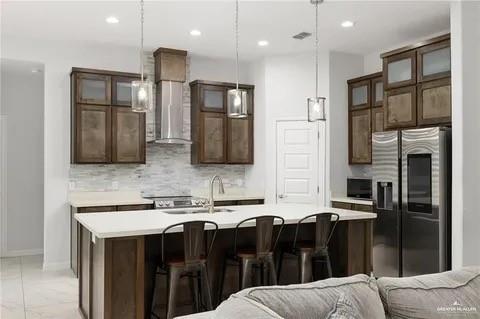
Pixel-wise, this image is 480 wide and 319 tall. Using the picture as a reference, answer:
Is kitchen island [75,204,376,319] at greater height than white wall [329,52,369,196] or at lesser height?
lesser

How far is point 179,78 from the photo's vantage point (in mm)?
6277

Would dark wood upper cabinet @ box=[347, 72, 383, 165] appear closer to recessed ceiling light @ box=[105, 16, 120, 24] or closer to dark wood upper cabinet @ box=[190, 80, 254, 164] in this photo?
dark wood upper cabinet @ box=[190, 80, 254, 164]

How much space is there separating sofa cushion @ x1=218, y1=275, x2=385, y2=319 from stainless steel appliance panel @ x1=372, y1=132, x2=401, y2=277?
3.08 meters

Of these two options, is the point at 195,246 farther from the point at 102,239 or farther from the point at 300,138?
the point at 300,138

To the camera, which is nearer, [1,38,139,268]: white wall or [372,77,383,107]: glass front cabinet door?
[1,38,139,268]: white wall

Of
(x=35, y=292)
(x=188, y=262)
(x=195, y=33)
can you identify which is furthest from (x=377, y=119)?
(x=35, y=292)

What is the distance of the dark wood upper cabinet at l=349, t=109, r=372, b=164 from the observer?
614cm

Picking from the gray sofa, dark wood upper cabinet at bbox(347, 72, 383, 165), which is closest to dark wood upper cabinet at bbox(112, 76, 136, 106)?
dark wood upper cabinet at bbox(347, 72, 383, 165)

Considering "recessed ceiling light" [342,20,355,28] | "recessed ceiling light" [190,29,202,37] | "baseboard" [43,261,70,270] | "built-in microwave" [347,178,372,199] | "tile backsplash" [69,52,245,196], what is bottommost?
"baseboard" [43,261,70,270]

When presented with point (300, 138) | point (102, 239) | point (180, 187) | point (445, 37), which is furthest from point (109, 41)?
point (445, 37)

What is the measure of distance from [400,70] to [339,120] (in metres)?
1.41

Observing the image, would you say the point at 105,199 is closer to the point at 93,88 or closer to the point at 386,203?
the point at 93,88

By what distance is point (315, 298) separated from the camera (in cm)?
185

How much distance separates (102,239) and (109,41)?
3.65 metres
